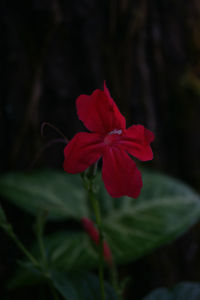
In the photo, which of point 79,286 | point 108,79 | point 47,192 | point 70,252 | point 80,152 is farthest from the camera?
point 108,79

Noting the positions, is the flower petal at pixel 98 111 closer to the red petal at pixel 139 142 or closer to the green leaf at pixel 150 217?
the red petal at pixel 139 142

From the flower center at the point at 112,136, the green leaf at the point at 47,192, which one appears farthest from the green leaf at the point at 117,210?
the flower center at the point at 112,136

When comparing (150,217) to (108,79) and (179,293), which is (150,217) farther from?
(108,79)

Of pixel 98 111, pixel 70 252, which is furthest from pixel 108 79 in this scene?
pixel 98 111

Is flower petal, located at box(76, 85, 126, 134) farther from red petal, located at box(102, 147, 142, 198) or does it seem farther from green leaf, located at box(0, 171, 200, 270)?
green leaf, located at box(0, 171, 200, 270)

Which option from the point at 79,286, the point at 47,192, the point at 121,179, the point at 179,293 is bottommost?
the point at 179,293

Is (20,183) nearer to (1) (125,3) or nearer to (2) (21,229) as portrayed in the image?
(2) (21,229)

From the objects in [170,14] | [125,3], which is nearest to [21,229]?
[125,3]
